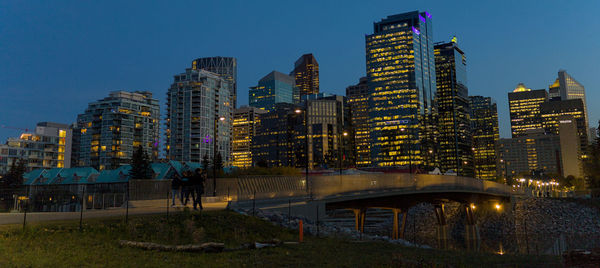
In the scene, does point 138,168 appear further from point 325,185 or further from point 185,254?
point 185,254

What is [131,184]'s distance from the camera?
30562mm

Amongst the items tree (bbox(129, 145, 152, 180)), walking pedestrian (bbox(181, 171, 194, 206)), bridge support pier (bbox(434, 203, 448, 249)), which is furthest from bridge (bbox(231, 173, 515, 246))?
tree (bbox(129, 145, 152, 180))

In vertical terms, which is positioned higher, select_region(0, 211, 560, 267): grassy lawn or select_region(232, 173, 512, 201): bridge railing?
select_region(232, 173, 512, 201): bridge railing

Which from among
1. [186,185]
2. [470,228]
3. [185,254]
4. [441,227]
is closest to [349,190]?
[186,185]

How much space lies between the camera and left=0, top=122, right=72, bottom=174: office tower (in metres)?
174

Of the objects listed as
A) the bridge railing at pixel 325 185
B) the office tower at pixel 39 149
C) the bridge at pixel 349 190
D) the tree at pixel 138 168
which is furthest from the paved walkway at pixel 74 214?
the office tower at pixel 39 149

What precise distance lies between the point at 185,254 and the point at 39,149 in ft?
651

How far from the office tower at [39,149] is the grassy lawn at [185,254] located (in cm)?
18043

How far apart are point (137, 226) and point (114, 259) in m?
5.79

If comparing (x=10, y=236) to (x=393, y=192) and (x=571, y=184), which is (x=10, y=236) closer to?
(x=393, y=192)

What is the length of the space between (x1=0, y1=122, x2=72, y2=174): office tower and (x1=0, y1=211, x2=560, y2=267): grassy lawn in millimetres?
180432

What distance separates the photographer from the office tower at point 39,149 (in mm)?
174375

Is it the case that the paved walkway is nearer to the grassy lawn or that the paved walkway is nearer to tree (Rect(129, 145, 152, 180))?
the grassy lawn

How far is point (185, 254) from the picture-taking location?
15258mm
